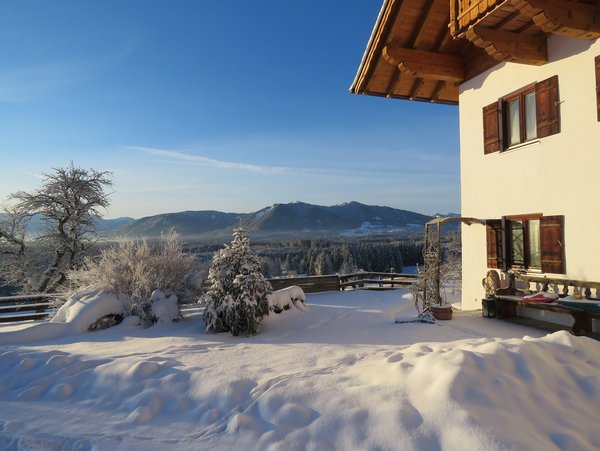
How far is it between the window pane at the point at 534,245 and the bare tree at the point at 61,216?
67.6ft

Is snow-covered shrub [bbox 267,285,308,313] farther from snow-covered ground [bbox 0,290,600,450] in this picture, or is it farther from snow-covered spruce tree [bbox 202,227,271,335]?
snow-covered ground [bbox 0,290,600,450]

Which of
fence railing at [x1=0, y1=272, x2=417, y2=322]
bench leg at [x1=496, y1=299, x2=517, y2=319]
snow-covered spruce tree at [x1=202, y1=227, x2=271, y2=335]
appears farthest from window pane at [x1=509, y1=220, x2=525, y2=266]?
fence railing at [x1=0, y1=272, x2=417, y2=322]

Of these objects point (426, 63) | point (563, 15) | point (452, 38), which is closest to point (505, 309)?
point (563, 15)

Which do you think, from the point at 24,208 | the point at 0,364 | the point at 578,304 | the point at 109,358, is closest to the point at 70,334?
the point at 0,364

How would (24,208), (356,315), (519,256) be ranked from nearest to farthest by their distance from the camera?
(519,256), (356,315), (24,208)

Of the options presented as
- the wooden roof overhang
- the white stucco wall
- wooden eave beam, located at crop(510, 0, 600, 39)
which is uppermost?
the wooden roof overhang

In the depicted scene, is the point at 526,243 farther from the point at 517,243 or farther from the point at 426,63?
the point at 426,63

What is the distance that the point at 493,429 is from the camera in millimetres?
3256

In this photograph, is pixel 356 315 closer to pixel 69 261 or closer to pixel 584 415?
pixel 584 415

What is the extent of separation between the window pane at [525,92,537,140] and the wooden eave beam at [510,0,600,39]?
6.40 feet

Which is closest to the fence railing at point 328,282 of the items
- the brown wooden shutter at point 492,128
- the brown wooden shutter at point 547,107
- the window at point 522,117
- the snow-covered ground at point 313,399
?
the brown wooden shutter at point 492,128

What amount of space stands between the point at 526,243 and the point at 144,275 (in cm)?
969

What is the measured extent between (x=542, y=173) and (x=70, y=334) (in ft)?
37.6

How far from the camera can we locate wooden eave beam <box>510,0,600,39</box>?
658 cm
